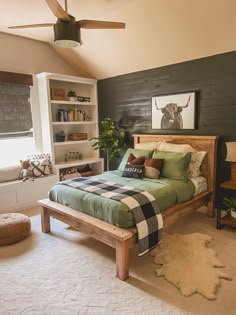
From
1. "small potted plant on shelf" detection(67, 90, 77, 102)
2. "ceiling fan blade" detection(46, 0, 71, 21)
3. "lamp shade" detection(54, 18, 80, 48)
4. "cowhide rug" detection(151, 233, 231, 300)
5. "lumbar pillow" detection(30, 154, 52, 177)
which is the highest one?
"ceiling fan blade" detection(46, 0, 71, 21)

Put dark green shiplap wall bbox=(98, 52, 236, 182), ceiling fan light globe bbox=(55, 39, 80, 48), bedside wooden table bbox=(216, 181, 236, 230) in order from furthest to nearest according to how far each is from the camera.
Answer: dark green shiplap wall bbox=(98, 52, 236, 182)
bedside wooden table bbox=(216, 181, 236, 230)
ceiling fan light globe bbox=(55, 39, 80, 48)

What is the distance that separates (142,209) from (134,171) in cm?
102

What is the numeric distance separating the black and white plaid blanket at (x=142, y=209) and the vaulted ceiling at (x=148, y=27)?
2.24 m

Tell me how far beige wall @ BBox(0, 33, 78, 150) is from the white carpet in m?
2.52

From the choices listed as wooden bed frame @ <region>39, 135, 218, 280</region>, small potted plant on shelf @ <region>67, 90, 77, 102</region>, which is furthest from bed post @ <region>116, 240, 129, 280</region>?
small potted plant on shelf @ <region>67, 90, 77, 102</region>

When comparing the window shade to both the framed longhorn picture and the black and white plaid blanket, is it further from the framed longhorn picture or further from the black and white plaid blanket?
the framed longhorn picture

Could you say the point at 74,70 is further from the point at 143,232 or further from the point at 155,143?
the point at 143,232

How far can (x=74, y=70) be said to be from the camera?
16.9 feet

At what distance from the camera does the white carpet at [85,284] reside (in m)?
1.82

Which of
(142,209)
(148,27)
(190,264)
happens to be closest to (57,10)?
(148,27)

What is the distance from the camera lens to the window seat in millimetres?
3757

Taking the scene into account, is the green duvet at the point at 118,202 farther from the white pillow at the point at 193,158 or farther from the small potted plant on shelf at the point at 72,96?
the small potted plant on shelf at the point at 72,96

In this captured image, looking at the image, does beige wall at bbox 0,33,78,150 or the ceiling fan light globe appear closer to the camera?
the ceiling fan light globe

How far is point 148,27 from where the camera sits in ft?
11.0
